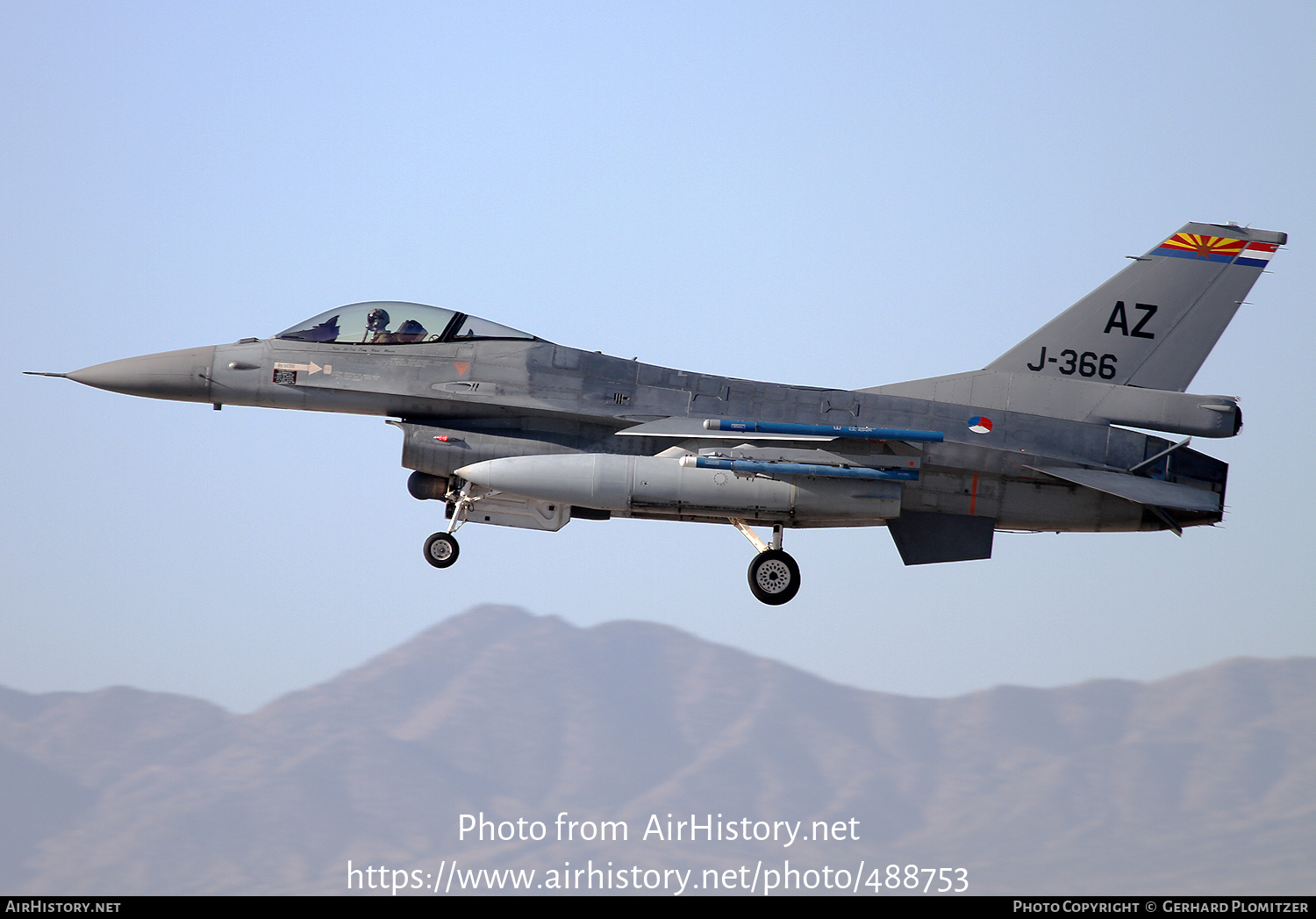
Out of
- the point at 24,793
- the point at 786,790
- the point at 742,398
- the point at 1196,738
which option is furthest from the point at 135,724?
the point at 742,398

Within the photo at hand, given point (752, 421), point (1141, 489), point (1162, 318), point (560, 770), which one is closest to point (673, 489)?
point (752, 421)

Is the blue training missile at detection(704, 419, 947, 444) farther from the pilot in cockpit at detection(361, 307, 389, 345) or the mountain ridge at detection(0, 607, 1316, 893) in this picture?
the mountain ridge at detection(0, 607, 1316, 893)

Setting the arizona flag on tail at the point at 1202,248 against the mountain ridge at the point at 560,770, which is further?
the mountain ridge at the point at 560,770

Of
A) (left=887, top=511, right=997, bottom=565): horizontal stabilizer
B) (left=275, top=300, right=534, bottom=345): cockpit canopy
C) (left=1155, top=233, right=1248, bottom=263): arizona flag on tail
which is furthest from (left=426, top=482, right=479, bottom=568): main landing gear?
(left=1155, top=233, right=1248, bottom=263): arizona flag on tail

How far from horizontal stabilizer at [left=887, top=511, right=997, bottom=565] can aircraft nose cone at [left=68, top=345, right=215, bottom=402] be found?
354 inches

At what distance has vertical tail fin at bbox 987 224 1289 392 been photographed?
61.9 feet

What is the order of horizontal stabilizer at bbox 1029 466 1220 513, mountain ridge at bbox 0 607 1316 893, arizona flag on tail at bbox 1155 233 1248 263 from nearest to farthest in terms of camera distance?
horizontal stabilizer at bbox 1029 466 1220 513
arizona flag on tail at bbox 1155 233 1248 263
mountain ridge at bbox 0 607 1316 893

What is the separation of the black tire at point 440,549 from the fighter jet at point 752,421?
0.02 metres

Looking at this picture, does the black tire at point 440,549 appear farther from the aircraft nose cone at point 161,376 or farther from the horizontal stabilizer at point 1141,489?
the horizontal stabilizer at point 1141,489

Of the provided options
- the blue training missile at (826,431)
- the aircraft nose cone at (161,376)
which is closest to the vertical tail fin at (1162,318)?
the blue training missile at (826,431)

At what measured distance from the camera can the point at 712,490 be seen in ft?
56.1

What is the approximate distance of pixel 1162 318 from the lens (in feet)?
62.3

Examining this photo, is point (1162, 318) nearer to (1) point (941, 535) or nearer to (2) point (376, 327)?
(1) point (941, 535)

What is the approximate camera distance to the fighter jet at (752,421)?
1745cm
